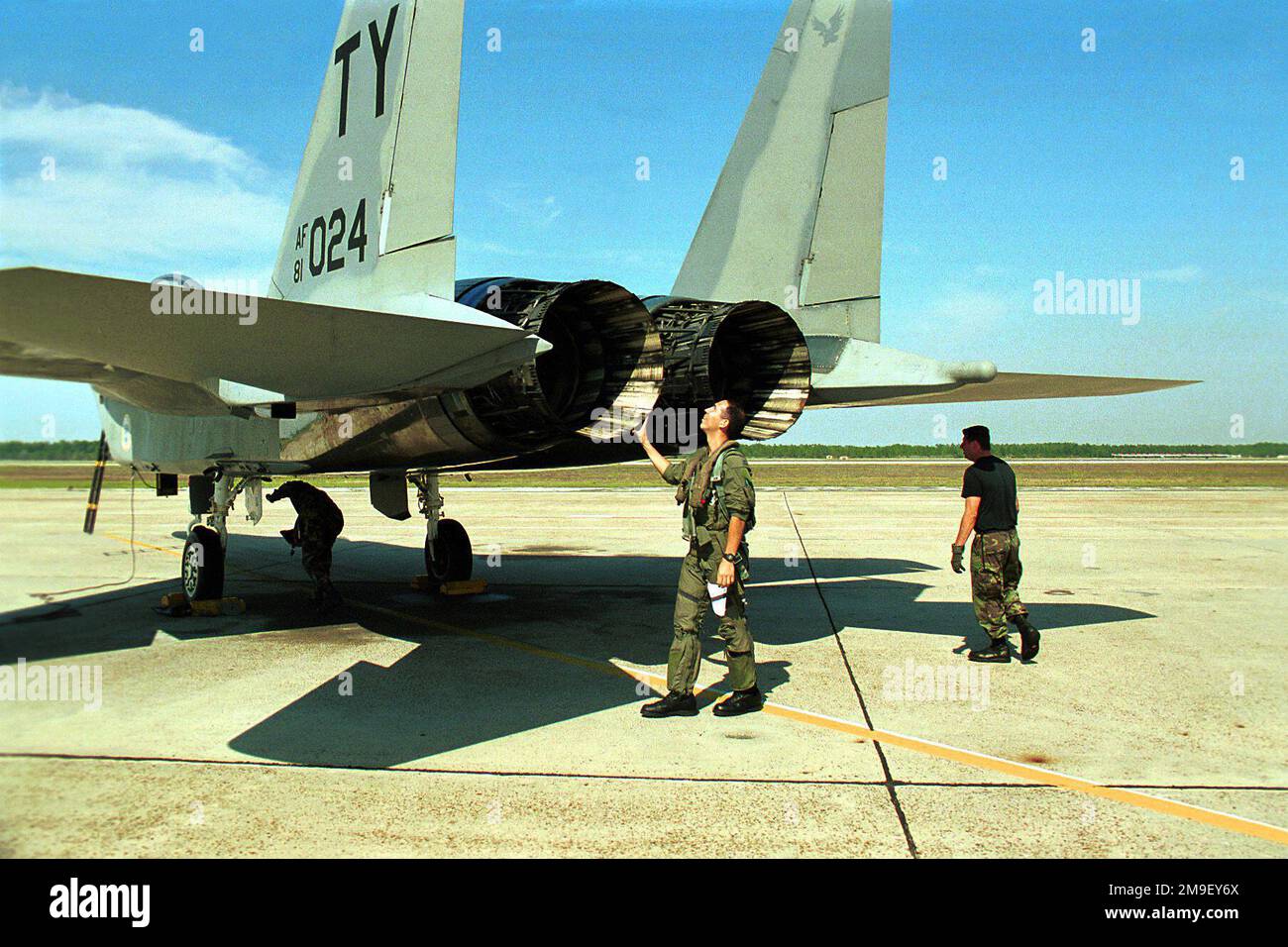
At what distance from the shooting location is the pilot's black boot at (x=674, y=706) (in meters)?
5.69

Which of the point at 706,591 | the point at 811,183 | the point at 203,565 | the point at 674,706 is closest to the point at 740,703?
the point at 674,706

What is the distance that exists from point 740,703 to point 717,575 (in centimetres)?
84

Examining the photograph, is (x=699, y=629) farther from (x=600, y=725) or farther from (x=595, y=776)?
(x=595, y=776)

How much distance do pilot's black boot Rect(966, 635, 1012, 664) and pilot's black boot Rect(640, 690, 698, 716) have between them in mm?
2745

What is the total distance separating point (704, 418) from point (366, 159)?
9.34 ft

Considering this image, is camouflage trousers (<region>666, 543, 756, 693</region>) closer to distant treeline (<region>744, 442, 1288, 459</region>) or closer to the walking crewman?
the walking crewman

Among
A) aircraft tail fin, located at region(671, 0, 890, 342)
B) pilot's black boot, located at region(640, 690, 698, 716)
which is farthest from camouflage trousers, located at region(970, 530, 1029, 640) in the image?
pilot's black boot, located at region(640, 690, 698, 716)

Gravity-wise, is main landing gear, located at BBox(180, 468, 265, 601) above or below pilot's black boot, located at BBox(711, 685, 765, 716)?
above

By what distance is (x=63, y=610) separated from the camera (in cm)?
202

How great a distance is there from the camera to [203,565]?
9.34 m

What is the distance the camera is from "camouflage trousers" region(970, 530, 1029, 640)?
723 cm
